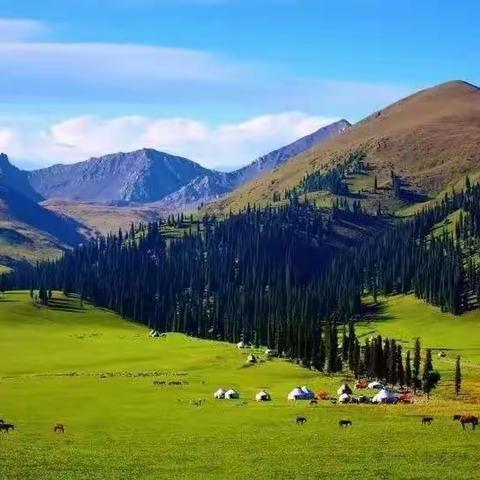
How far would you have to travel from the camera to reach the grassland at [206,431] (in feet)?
214

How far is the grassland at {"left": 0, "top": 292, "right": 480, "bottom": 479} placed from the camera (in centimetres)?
6525

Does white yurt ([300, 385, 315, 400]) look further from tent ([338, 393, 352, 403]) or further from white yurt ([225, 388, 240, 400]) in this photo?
white yurt ([225, 388, 240, 400])

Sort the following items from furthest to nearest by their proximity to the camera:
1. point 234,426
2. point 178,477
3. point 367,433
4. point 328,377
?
point 328,377 < point 234,426 < point 367,433 < point 178,477

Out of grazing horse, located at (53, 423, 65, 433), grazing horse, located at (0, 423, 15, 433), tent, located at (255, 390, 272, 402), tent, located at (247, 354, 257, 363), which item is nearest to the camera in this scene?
grazing horse, located at (53, 423, 65, 433)

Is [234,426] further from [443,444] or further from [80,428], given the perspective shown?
[443,444]

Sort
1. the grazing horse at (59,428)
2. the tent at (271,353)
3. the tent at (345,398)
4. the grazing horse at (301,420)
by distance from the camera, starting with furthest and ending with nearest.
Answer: the tent at (271,353) < the tent at (345,398) < the grazing horse at (301,420) < the grazing horse at (59,428)

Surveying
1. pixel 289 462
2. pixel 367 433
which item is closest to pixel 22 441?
pixel 289 462

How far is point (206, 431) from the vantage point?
85.5 meters

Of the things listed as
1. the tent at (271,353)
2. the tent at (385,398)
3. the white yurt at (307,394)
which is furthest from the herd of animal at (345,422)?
the tent at (271,353)

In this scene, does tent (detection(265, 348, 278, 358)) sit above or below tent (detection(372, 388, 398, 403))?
below

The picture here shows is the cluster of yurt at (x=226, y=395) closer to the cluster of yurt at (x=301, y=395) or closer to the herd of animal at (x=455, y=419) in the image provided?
the cluster of yurt at (x=301, y=395)

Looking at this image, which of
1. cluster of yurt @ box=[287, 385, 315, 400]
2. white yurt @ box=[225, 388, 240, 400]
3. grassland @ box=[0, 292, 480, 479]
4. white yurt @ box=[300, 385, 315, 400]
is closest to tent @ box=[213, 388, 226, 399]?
white yurt @ box=[225, 388, 240, 400]

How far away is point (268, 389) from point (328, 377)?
22.8 metres

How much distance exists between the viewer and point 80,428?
8769cm
